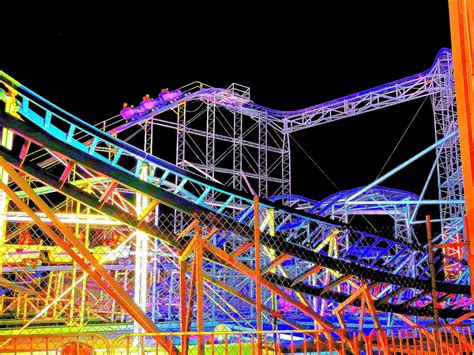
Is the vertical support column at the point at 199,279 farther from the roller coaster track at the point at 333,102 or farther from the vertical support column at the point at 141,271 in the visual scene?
the roller coaster track at the point at 333,102

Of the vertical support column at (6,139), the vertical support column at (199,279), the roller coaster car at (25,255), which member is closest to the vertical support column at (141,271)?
the vertical support column at (6,139)

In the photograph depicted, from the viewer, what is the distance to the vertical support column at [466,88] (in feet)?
6.79

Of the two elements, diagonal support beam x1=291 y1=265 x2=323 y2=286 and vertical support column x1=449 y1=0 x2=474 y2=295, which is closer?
vertical support column x1=449 y1=0 x2=474 y2=295

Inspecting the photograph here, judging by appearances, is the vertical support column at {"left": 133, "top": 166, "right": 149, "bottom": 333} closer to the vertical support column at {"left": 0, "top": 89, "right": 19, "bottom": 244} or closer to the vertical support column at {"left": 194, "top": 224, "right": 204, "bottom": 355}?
the vertical support column at {"left": 0, "top": 89, "right": 19, "bottom": 244}

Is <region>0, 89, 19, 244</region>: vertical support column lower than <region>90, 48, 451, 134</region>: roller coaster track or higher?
lower

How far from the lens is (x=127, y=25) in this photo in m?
23.4

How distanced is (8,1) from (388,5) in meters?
15.2

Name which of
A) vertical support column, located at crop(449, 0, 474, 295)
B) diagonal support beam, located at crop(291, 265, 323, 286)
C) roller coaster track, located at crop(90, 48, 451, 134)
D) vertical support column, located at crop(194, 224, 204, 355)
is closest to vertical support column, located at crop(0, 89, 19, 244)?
vertical support column, located at crop(194, 224, 204, 355)

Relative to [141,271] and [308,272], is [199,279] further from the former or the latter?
[141,271]

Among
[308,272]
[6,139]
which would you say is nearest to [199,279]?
[308,272]

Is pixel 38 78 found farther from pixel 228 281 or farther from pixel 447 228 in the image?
pixel 447 228

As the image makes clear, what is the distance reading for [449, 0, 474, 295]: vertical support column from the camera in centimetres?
207

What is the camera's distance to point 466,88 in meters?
2.12

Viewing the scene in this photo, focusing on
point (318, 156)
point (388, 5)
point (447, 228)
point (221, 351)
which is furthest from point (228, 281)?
point (318, 156)
